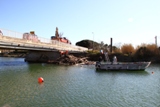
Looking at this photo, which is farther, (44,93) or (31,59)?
(31,59)

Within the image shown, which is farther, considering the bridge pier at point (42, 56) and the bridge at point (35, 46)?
the bridge pier at point (42, 56)

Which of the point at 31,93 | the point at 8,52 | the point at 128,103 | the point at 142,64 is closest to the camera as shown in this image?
the point at 128,103

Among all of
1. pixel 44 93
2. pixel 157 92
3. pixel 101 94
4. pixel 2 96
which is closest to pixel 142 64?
pixel 157 92

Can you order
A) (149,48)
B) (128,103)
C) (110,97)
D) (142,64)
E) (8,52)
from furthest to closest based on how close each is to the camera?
(8,52), (149,48), (142,64), (110,97), (128,103)

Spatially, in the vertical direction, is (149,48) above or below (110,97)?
above

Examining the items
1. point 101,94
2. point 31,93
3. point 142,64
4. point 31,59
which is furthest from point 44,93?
point 31,59

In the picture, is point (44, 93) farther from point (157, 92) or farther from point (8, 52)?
point (8, 52)

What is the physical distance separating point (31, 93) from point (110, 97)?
756cm

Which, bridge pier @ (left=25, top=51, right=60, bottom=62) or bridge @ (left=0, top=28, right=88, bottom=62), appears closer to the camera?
bridge @ (left=0, top=28, right=88, bottom=62)

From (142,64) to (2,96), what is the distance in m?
27.3

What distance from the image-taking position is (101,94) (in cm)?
1672

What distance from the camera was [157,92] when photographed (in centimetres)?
1772

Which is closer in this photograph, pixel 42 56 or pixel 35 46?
pixel 35 46

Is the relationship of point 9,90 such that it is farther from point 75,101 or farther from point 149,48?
point 149,48
